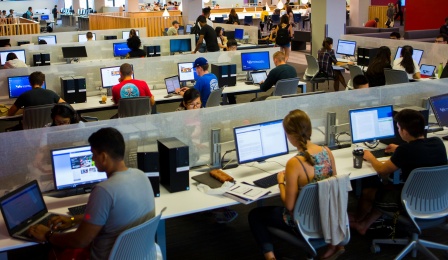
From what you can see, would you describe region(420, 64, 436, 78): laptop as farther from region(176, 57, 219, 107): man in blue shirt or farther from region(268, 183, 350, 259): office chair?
region(268, 183, 350, 259): office chair

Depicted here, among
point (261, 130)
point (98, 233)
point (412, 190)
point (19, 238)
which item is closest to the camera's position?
point (98, 233)

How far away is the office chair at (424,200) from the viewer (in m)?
4.00

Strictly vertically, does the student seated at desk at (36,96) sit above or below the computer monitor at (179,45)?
below

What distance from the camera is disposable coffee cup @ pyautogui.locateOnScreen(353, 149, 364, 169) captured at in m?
4.61

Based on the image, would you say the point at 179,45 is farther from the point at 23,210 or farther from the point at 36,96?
the point at 23,210

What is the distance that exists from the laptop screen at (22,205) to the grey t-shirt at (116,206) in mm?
630

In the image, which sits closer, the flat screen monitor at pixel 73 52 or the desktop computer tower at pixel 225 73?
the desktop computer tower at pixel 225 73

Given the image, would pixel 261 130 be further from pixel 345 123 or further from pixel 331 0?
pixel 331 0

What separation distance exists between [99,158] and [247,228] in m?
2.18

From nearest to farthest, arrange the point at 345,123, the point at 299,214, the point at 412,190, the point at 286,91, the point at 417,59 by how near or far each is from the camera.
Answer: the point at 299,214 < the point at 412,190 < the point at 345,123 < the point at 286,91 < the point at 417,59

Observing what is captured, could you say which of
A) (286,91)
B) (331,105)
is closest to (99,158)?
(331,105)

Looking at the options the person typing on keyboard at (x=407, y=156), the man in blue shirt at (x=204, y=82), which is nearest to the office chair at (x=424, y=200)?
the person typing on keyboard at (x=407, y=156)

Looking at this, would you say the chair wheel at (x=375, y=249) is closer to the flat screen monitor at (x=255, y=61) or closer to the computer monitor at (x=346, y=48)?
the flat screen monitor at (x=255, y=61)

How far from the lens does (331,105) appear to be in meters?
5.39
